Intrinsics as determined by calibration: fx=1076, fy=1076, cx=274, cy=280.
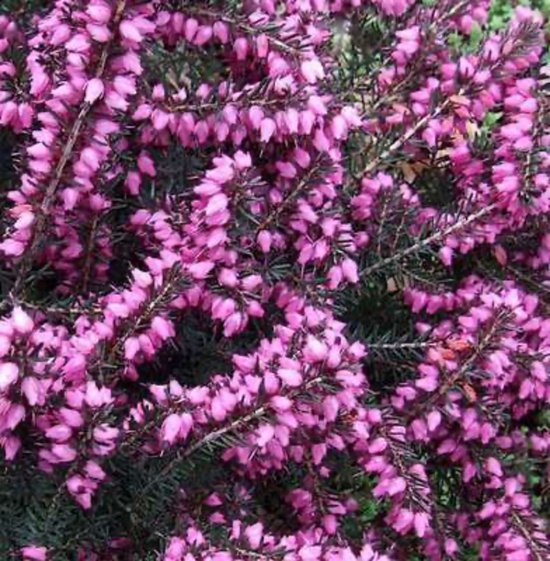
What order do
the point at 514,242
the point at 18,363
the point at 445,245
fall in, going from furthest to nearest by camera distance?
the point at 514,242 < the point at 445,245 < the point at 18,363

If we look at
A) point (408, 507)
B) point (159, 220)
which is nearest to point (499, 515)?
point (408, 507)

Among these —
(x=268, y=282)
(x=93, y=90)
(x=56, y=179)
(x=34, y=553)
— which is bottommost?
(x=34, y=553)

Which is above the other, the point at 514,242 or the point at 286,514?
the point at 514,242

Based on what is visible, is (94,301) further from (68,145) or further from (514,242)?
(514,242)

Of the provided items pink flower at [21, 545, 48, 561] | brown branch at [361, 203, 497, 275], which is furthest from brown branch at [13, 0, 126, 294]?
brown branch at [361, 203, 497, 275]

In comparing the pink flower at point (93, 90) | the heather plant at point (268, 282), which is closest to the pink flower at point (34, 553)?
the heather plant at point (268, 282)

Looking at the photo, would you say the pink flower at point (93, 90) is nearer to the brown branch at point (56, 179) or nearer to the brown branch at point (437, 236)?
the brown branch at point (56, 179)

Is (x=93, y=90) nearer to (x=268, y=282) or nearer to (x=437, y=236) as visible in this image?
(x=268, y=282)

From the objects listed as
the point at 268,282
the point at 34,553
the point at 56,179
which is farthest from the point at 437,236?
the point at 34,553
